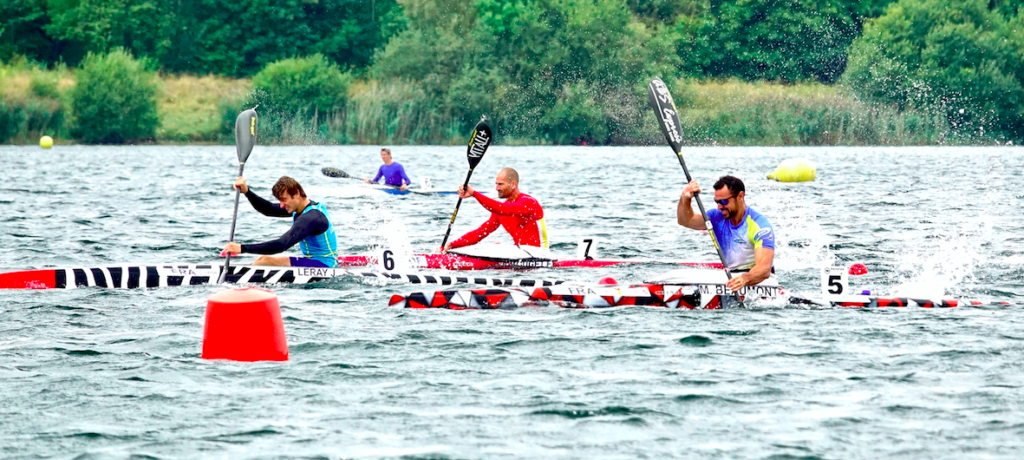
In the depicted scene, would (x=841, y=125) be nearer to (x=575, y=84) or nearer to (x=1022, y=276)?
(x=575, y=84)

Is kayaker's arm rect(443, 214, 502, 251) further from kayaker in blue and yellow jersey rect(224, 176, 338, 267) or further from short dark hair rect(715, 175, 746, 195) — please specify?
short dark hair rect(715, 175, 746, 195)

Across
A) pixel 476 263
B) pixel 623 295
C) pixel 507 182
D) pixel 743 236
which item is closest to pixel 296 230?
pixel 476 263

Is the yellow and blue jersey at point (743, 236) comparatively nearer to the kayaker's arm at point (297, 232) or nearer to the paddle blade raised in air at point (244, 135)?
the kayaker's arm at point (297, 232)

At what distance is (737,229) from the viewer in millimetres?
12539

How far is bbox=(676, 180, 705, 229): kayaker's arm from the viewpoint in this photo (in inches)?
476

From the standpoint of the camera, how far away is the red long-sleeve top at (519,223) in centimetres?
1580

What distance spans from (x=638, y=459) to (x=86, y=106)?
57594 mm

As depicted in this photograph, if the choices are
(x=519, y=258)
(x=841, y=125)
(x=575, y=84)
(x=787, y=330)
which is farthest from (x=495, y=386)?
(x=575, y=84)

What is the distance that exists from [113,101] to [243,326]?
5422 cm

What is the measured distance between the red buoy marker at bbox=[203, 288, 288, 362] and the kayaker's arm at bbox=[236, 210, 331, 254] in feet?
10.3

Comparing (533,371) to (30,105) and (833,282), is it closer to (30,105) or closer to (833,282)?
(833,282)

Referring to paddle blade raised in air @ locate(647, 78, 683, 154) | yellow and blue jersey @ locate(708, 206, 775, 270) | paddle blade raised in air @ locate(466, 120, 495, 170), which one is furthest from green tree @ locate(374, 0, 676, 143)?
yellow and blue jersey @ locate(708, 206, 775, 270)

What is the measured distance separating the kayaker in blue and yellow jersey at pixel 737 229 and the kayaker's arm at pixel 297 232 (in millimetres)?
3826

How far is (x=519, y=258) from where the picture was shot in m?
15.7
